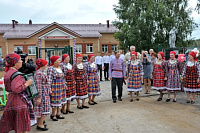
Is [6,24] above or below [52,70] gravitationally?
above

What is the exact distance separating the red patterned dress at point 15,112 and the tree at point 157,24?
596 inches

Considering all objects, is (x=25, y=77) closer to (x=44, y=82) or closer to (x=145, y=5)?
(x=44, y=82)

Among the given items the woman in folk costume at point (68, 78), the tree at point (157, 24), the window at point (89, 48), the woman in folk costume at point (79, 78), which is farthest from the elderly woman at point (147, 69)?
the window at point (89, 48)

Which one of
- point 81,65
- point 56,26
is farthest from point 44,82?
point 56,26

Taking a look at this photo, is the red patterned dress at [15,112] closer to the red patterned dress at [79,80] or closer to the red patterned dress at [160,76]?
the red patterned dress at [79,80]

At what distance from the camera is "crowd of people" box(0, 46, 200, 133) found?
3348 mm

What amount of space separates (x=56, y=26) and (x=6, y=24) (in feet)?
34.4

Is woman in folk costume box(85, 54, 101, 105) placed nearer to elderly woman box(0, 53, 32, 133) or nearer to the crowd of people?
the crowd of people

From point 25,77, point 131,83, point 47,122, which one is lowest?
point 47,122

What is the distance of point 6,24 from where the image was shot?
3195 centimetres

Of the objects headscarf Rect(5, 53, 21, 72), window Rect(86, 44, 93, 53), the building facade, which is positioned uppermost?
the building facade

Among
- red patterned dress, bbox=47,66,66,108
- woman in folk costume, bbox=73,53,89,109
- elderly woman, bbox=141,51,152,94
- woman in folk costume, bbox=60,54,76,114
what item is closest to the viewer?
red patterned dress, bbox=47,66,66,108

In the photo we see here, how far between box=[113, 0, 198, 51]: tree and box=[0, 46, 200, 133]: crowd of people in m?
9.06

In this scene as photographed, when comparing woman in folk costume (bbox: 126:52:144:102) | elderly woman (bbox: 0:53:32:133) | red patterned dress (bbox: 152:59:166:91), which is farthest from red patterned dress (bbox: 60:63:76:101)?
red patterned dress (bbox: 152:59:166:91)
